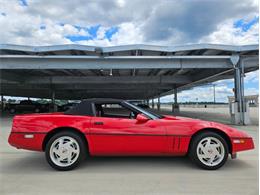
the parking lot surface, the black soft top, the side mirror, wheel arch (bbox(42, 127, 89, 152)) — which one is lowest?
the parking lot surface

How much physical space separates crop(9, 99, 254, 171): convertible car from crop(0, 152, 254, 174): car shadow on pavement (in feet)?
1.00

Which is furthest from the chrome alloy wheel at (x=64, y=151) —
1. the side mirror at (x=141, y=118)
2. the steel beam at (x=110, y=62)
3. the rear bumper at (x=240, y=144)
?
the steel beam at (x=110, y=62)

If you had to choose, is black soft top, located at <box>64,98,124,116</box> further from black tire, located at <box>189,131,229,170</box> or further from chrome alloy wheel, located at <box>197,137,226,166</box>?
chrome alloy wheel, located at <box>197,137,226,166</box>

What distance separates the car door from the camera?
12.9 feet

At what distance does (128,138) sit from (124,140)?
0.09 m

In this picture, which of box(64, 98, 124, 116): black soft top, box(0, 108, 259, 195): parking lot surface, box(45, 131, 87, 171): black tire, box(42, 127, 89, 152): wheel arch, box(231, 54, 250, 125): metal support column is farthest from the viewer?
box(231, 54, 250, 125): metal support column

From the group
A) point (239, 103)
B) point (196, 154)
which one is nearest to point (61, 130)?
point (196, 154)

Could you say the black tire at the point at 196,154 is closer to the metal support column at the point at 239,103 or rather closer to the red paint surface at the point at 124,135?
the red paint surface at the point at 124,135

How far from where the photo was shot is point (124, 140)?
3.94m

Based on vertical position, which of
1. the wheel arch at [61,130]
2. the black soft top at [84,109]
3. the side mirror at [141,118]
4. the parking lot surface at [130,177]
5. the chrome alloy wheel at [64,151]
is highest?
the black soft top at [84,109]

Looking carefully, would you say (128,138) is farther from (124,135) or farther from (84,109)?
(84,109)

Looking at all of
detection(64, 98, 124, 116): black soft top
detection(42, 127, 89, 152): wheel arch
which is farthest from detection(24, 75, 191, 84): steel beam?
detection(42, 127, 89, 152): wheel arch

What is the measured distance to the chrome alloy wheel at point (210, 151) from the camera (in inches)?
155

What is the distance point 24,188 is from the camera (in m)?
3.19
